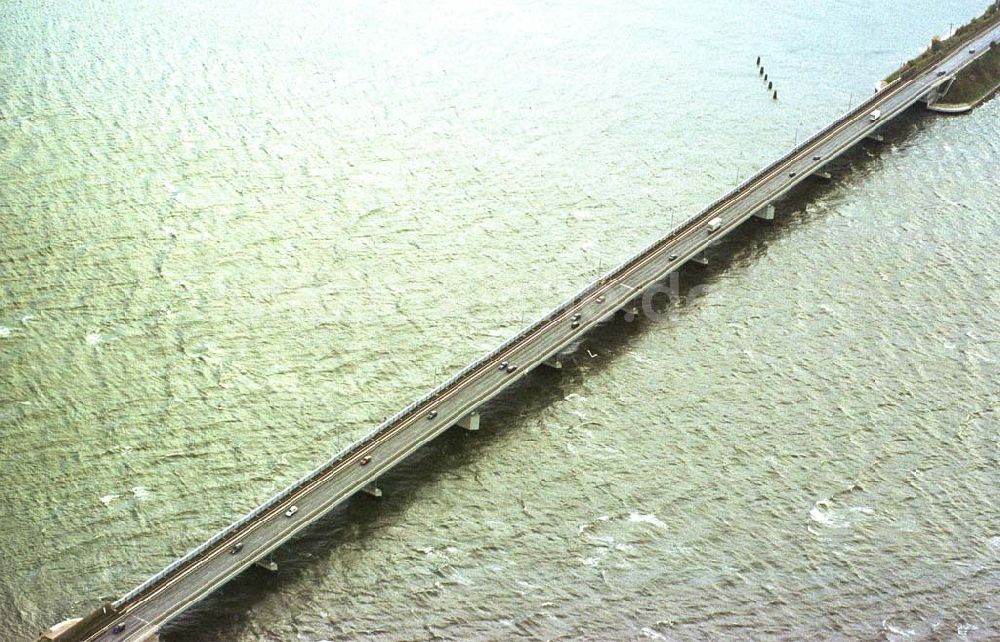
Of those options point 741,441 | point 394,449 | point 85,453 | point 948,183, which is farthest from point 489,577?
point 948,183

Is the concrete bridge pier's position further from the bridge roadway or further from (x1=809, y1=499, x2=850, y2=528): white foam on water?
(x1=809, y1=499, x2=850, y2=528): white foam on water

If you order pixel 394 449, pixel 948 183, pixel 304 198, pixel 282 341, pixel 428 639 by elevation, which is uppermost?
pixel 304 198

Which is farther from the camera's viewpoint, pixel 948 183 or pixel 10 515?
pixel 948 183

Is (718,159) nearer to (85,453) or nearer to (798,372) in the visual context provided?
(798,372)

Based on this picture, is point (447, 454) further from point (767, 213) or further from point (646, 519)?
point (767, 213)

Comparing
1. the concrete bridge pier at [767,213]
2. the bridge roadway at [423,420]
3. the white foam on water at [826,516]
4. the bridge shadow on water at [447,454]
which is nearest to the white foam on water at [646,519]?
the white foam on water at [826,516]

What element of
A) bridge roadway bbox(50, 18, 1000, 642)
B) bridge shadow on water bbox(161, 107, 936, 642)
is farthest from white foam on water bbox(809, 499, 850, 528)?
bridge roadway bbox(50, 18, 1000, 642)
